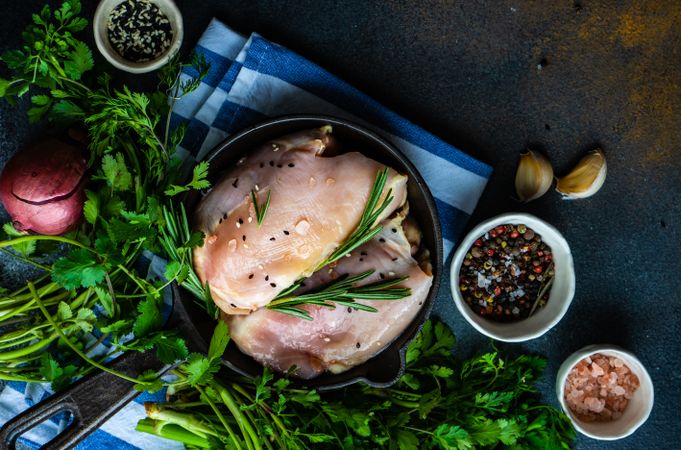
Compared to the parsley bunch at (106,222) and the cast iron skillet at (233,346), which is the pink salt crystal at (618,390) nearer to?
the cast iron skillet at (233,346)

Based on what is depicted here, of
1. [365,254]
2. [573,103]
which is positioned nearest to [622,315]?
[573,103]

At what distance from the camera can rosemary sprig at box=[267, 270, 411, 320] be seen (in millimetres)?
1322

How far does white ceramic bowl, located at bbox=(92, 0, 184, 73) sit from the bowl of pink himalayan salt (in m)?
1.31

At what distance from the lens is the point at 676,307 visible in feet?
5.51

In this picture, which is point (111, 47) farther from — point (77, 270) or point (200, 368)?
point (200, 368)

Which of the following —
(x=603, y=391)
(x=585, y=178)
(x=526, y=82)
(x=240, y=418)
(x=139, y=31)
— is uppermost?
(x=526, y=82)

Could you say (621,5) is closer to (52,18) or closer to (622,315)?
(622,315)

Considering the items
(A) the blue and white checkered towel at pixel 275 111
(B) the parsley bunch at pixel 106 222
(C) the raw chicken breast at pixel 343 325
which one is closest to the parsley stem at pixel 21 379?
(B) the parsley bunch at pixel 106 222

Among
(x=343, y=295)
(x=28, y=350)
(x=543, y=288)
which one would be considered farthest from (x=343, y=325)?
(x=28, y=350)

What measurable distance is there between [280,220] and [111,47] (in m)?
0.68

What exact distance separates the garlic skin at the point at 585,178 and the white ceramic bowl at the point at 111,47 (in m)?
1.07

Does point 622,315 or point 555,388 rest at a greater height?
point 622,315

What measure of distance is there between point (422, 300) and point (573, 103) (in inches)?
28.4

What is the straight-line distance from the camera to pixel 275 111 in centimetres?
157
